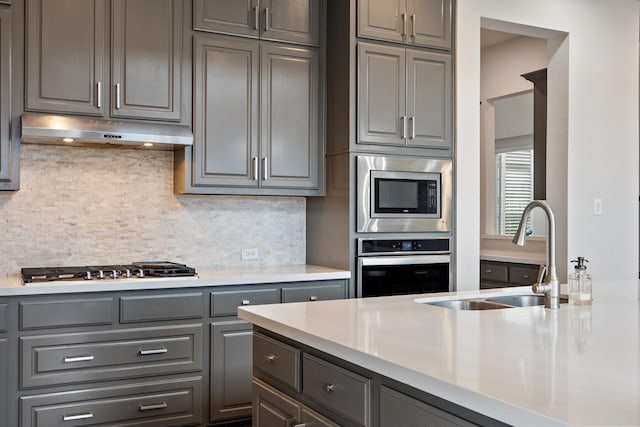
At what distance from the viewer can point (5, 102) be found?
309 cm

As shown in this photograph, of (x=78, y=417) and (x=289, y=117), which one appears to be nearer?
(x=78, y=417)

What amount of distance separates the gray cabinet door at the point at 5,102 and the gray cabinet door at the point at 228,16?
3.25 feet

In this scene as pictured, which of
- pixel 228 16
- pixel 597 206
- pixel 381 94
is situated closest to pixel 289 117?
pixel 381 94

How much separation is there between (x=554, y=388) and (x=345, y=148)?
2.73 meters

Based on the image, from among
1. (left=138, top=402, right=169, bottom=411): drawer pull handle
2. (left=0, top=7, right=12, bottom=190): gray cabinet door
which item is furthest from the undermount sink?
(left=0, top=7, right=12, bottom=190): gray cabinet door

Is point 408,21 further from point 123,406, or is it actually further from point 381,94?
point 123,406

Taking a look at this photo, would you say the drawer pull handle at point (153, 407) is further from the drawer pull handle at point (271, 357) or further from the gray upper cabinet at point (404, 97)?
the gray upper cabinet at point (404, 97)

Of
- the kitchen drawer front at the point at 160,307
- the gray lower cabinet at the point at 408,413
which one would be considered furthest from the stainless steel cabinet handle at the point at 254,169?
the gray lower cabinet at the point at 408,413

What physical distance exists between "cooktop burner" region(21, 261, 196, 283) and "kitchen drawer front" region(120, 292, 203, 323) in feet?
0.41

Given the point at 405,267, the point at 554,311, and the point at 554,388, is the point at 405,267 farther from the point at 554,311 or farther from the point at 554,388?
the point at 554,388

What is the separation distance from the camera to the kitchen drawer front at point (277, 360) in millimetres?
1871

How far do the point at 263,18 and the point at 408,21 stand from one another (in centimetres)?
95

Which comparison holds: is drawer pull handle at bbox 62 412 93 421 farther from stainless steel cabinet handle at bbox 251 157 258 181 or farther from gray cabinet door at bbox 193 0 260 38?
gray cabinet door at bbox 193 0 260 38

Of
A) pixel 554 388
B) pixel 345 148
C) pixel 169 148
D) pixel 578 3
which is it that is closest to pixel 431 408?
pixel 554 388
